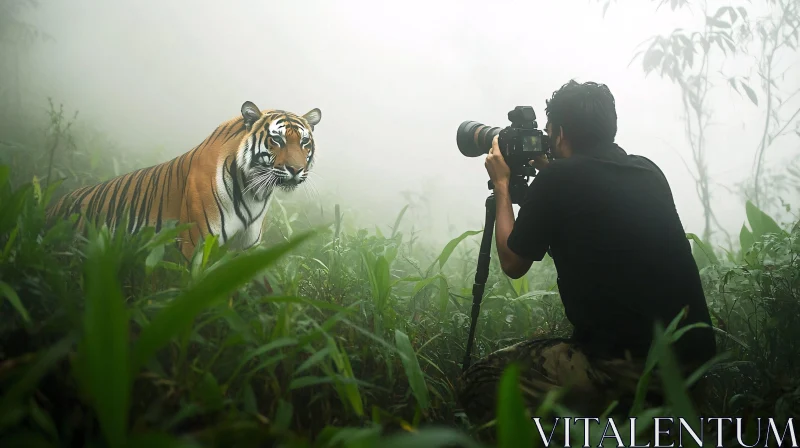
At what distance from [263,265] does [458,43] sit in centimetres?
1022

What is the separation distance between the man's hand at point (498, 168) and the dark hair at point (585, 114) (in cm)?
19

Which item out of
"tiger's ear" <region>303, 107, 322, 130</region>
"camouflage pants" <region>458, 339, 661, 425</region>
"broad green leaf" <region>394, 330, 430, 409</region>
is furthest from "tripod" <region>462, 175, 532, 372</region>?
"tiger's ear" <region>303, 107, 322, 130</region>

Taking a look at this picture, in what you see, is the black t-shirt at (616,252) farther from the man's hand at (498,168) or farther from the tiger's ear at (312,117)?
the tiger's ear at (312,117)

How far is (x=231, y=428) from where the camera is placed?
64 centimetres

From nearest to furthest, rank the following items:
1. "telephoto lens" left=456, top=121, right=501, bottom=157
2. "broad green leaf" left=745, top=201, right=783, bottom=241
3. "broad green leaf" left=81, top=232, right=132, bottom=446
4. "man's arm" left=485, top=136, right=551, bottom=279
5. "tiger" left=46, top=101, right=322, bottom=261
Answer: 1. "broad green leaf" left=81, top=232, right=132, bottom=446
2. "man's arm" left=485, top=136, right=551, bottom=279
3. "telephoto lens" left=456, top=121, right=501, bottom=157
4. "tiger" left=46, top=101, right=322, bottom=261
5. "broad green leaf" left=745, top=201, right=783, bottom=241

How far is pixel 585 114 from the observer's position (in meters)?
1.35

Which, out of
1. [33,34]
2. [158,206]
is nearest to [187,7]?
[33,34]

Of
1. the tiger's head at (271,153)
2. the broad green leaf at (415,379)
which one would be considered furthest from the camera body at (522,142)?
the tiger's head at (271,153)

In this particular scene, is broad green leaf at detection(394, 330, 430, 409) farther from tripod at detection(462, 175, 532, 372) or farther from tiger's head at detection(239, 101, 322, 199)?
tiger's head at detection(239, 101, 322, 199)

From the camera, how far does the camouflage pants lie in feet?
3.82

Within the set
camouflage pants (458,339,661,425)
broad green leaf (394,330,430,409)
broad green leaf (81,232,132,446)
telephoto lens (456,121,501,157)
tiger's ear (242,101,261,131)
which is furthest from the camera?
tiger's ear (242,101,261,131)

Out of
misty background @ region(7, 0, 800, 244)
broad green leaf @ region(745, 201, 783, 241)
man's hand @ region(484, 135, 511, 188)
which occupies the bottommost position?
broad green leaf @ region(745, 201, 783, 241)

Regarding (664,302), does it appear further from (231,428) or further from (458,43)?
(458,43)

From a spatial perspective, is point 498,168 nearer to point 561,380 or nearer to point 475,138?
point 475,138
